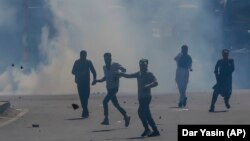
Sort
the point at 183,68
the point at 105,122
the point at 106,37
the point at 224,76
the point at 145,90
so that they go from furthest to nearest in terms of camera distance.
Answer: the point at 106,37, the point at 183,68, the point at 224,76, the point at 105,122, the point at 145,90

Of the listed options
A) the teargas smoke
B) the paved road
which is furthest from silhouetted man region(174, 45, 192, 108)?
the teargas smoke

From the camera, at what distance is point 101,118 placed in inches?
872

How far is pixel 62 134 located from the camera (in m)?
18.0

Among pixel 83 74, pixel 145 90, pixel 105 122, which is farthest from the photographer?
pixel 83 74

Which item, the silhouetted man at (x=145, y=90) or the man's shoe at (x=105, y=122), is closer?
the silhouetted man at (x=145, y=90)

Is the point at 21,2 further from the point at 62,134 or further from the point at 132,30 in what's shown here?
the point at 62,134

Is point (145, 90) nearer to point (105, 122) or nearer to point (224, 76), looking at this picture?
point (105, 122)

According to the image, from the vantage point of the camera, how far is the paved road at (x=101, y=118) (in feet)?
57.8

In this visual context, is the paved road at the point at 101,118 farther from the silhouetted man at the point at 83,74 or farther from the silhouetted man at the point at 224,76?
the silhouetted man at the point at 83,74

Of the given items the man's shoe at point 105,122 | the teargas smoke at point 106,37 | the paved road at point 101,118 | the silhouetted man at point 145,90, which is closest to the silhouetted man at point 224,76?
the paved road at point 101,118

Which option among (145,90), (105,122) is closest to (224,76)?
(105,122)

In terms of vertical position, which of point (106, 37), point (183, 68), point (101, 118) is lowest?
point (101, 118)

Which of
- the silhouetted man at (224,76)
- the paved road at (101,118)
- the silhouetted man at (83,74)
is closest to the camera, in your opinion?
the paved road at (101,118)

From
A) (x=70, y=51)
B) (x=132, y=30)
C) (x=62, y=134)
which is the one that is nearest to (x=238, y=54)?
(x=132, y=30)
